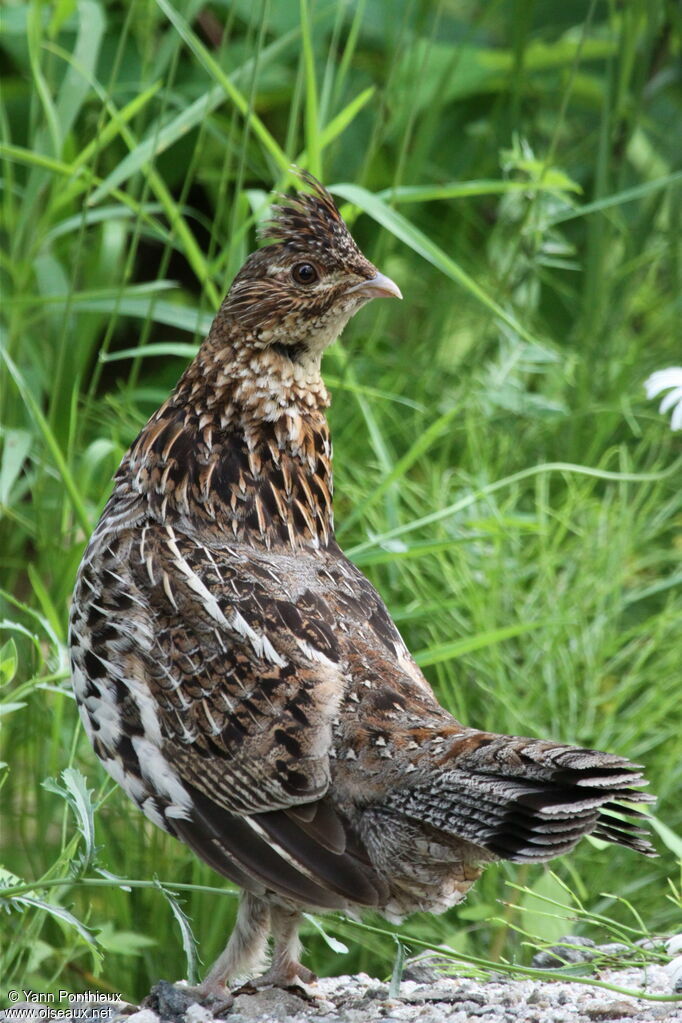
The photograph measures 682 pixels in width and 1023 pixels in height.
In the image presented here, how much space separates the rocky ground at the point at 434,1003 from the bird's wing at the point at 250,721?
29cm

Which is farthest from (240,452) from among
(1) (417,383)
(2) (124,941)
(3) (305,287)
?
(1) (417,383)

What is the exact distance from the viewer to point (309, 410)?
3.56 meters

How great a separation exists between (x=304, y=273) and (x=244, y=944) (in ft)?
5.17

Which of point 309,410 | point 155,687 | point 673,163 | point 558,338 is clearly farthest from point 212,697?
point 673,163

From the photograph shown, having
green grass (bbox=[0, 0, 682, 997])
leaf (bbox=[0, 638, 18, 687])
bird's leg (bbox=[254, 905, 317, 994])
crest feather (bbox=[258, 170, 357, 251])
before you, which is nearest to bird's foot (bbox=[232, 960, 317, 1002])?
bird's leg (bbox=[254, 905, 317, 994])

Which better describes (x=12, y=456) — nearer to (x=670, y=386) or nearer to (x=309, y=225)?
(x=309, y=225)

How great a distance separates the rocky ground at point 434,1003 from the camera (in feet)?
9.45

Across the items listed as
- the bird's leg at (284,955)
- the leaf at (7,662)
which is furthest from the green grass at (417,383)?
the bird's leg at (284,955)

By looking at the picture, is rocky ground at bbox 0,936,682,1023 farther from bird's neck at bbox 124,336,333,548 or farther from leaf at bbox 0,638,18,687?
bird's neck at bbox 124,336,333,548

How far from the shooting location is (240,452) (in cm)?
350

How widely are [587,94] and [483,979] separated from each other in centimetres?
459

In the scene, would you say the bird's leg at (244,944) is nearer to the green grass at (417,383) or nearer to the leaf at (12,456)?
the green grass at (417,383)

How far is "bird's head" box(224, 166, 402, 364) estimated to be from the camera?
346cm

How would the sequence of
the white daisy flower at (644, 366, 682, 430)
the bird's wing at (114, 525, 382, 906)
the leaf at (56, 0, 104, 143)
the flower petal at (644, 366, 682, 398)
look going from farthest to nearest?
the leaf at (56, 0, 104, 143) → the flower petal at (644, 366, 682, 398) → the white daisy flower at (644, 366, 682, 430) → the bird's wing at (114, 525, 382, 906)
